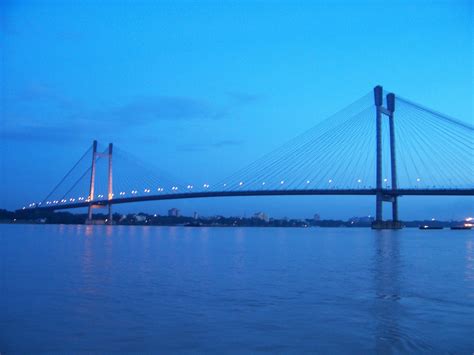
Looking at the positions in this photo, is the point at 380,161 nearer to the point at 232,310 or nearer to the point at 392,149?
the point at 392,149

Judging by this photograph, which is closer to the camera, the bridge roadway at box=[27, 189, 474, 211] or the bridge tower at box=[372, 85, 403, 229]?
the bridge roadway at box=[27, 189, 474, 211]

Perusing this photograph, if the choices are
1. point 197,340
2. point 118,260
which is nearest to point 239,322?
point 197,340

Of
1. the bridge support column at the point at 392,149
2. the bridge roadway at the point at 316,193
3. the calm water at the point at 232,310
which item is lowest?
the calm water at the point at 232,310

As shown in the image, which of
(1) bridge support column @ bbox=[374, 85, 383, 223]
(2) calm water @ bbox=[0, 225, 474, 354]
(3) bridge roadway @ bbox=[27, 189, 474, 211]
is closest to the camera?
(2) calm water @ bbox=[0, 225, 474, 354]

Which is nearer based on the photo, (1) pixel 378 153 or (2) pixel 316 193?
(2) pixel 316 193

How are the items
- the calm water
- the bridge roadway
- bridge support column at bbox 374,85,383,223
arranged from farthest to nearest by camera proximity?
1. bridge support column at bbox 374,85,383,223
2. the bridge roadway
3. the calm water

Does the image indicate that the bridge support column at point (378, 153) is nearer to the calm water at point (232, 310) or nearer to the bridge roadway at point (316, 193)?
the bridge roadway at point (316, 193)

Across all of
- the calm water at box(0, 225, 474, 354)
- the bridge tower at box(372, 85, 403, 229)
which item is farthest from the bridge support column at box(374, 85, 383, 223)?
the calm water at box(0, 225, 474, 354)

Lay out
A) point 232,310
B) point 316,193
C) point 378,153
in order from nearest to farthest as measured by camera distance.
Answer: point 232,310, point 316,193, point 378,153

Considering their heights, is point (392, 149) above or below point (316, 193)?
above

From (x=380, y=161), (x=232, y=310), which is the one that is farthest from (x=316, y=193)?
(x=232, y=310)

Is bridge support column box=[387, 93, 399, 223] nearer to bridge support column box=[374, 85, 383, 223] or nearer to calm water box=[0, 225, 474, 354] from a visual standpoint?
bridge support column box=[374, 85, 383, 223]

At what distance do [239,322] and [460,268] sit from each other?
8324mm

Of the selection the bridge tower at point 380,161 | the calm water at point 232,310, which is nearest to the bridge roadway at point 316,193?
the bridge tower at point 380,161
